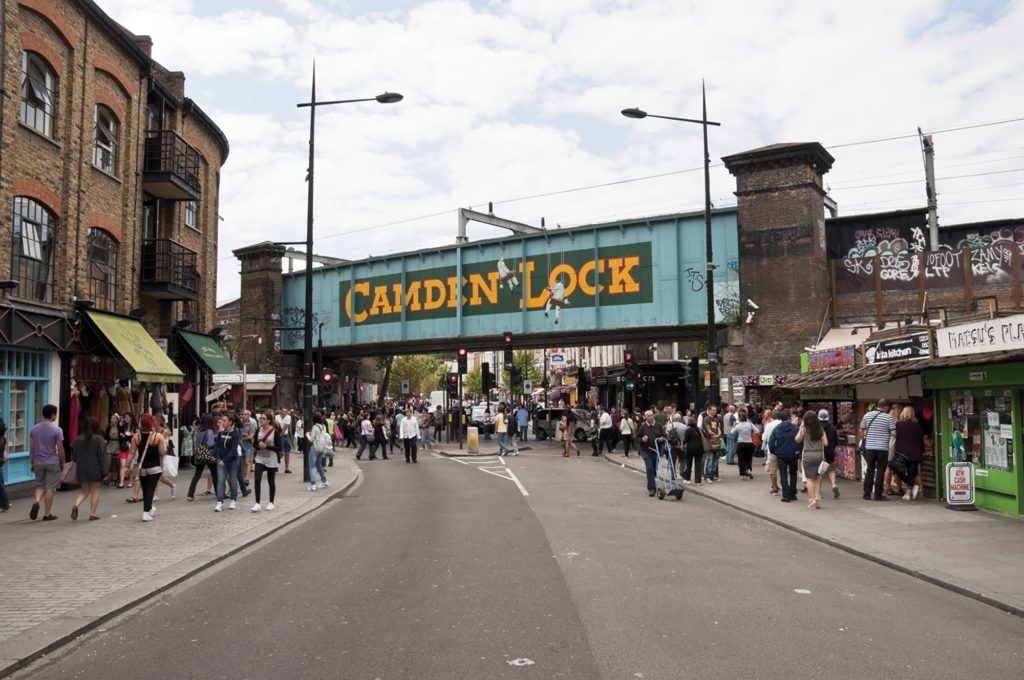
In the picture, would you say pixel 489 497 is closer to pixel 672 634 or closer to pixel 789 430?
pixel 789 430

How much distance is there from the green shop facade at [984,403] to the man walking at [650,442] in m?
4.72

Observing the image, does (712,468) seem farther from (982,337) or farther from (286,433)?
(286,433)

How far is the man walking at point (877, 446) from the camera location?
14.0 metres

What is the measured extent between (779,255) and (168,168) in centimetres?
1846

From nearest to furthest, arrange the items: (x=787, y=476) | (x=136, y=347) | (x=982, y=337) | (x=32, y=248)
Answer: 1. (x=982, y=337)
2. (x=787, y=476)
3. (x=32, y=248)
4. (x=136, y=347)

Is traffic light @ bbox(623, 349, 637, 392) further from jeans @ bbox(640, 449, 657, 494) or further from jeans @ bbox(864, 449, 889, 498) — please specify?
jeans @ bbox(864, 449, 889, 498)

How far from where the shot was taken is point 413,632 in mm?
6246

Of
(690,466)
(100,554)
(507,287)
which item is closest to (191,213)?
(507,287)

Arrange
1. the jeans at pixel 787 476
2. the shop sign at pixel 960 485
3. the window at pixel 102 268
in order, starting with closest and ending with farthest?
1. the shop sign at pixel 960 485
2. the jeans at pixel 787 476
3. the window at pixel 102 268

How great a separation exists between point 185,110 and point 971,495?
2257 cm

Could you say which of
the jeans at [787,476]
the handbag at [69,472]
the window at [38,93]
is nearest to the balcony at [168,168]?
the window at [38,93]

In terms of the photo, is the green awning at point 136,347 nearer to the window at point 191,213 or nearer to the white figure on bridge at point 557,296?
the window at point 191,213

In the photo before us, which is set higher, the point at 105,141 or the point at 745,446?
the point at 105,141

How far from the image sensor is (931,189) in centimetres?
2623
